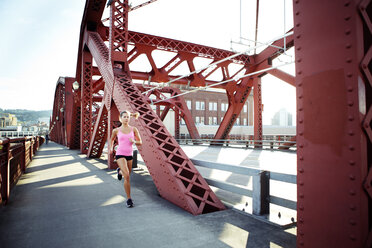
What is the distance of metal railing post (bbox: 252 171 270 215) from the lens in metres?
4.29

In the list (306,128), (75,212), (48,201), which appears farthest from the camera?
(48,201)

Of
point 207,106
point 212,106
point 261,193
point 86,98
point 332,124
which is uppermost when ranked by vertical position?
point 212,106

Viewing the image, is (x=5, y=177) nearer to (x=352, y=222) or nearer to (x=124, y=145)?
(x=124, y=145)

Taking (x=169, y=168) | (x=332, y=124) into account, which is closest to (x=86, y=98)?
(x=169, y=168)

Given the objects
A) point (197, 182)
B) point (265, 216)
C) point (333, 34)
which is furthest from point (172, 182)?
point (333, 34)

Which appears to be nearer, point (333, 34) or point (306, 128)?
point (333, 34)

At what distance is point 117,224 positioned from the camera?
13.0 feet

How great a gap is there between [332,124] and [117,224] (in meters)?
3.44

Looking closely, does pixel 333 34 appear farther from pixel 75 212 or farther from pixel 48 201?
pixel 48 201

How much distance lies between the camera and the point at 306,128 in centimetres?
254

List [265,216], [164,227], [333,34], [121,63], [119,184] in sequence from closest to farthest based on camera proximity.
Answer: [333,34] < [164,227] < [265,216] < [119,184] < [121,63]

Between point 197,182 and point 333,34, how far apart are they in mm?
3947

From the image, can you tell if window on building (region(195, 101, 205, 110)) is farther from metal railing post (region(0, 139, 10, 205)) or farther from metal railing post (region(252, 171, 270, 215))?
metal railing post (region(252, 171, 270, 215))

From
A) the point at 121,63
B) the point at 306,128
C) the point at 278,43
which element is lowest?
the point at 306,128
